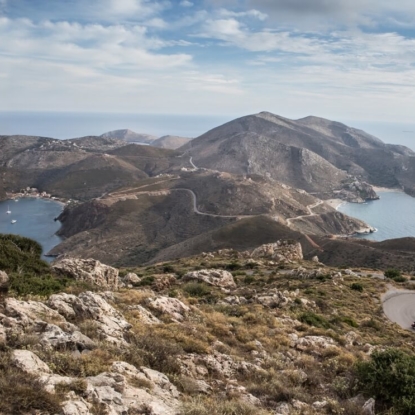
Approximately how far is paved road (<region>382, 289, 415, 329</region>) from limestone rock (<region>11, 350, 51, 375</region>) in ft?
80.6

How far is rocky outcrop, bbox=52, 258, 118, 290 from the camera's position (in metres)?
20.3

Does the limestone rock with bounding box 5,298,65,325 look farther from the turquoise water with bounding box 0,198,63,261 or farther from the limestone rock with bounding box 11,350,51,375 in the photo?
the turquoise water with bounding box 0,198,63,261

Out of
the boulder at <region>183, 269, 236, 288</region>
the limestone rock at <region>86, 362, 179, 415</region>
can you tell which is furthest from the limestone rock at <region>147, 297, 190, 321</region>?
the boulder at <region>183, 269, 236, 288</region>

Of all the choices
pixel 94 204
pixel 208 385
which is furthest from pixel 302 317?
pixel 94 204

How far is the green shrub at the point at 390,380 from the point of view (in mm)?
9289

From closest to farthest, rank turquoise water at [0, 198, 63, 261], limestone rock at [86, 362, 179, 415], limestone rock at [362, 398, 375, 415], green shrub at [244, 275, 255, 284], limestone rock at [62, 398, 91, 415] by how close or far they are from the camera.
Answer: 1. limestone rock at [62, 398, 91, 415]
2. limestone rock at [86, 362, 179, 415]
3. limestone rock at [362, 398, 375, 415]
4. green shrub at [244, 275, 255, 284]
5. turquoise water at [0, 198, 63, 261]

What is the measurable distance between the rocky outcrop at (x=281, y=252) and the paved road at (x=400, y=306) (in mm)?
19047

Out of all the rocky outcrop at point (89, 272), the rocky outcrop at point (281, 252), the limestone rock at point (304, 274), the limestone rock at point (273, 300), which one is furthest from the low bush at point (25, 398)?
the rocky outcrop at point (281, 252)

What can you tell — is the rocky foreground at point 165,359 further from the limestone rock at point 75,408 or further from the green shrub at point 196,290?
the green shrub at point 196,290

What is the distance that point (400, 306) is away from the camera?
96.7ft

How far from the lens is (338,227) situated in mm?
153625

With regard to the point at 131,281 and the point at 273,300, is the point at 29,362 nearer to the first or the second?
the point at 273,300

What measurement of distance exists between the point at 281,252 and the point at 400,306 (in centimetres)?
2638

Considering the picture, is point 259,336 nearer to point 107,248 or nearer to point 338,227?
point 107,248
